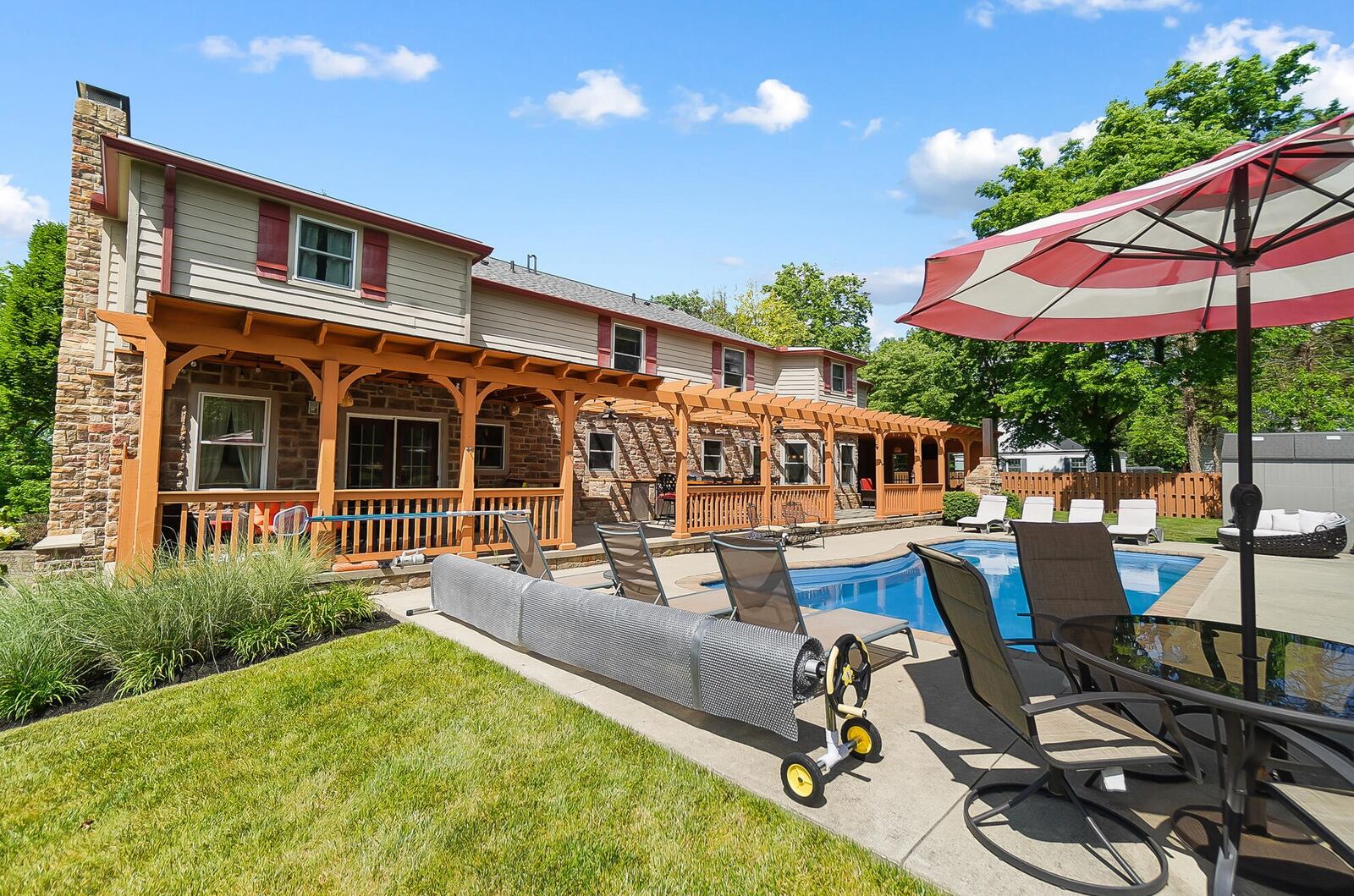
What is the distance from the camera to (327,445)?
6961 millimetres

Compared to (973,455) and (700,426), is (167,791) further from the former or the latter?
(973,455)

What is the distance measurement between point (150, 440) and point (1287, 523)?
55.5 ft

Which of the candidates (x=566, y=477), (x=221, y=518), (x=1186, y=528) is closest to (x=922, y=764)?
(x=566, y=477)

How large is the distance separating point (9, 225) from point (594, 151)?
60854 mm

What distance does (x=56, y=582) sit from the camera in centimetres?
479

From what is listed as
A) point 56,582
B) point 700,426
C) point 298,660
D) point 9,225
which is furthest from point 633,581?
point 9,225

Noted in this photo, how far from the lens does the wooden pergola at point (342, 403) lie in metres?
5.99

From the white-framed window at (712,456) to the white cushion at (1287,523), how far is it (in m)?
11.1

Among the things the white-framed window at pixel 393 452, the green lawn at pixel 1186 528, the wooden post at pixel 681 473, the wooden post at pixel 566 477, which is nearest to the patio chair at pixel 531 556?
the wooden post at pixel 566 477

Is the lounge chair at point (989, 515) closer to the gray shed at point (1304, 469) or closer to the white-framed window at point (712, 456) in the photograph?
the gray shed at point (1304, 469)

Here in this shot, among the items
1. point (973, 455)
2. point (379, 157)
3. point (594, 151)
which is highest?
point (594, 151)

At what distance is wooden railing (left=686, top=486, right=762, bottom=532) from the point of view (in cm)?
1145

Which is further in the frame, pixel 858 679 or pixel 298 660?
pixel 298 660

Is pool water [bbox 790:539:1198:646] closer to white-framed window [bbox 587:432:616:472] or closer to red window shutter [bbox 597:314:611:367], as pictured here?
white-framed window [bbox 587:432:616:472]
